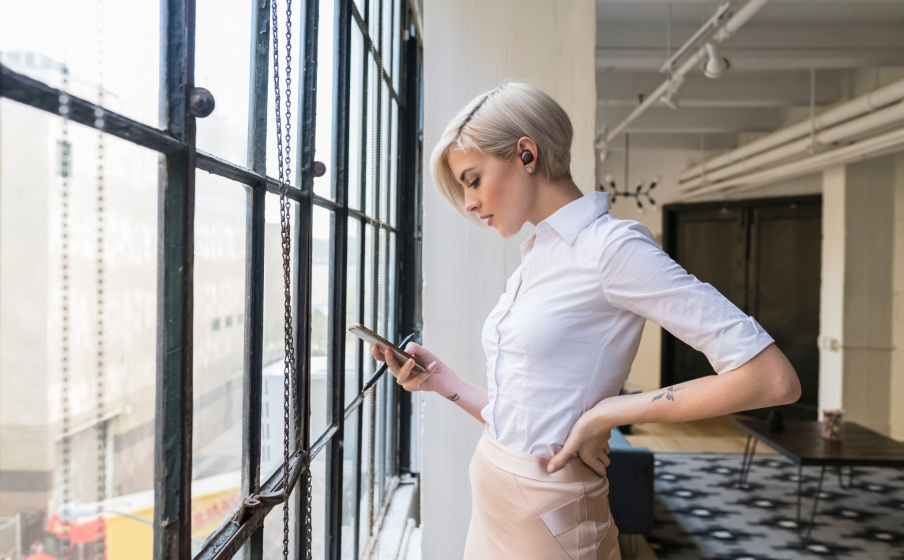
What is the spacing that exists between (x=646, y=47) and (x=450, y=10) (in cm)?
349

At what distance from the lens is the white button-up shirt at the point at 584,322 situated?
0.96 m

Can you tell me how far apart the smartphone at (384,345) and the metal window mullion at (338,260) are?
0.32 meters

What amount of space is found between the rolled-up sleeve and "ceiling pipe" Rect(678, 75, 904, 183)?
4546mm

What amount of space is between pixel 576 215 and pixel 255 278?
0.55 m

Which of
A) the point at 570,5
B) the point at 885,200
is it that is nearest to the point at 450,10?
the point at 570,5

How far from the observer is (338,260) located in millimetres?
1660

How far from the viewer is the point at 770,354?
0.95 metres

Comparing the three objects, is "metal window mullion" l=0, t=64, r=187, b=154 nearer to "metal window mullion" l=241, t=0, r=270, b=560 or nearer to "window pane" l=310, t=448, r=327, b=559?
"metal window mullion" l=241, t=0, r=270, b=560

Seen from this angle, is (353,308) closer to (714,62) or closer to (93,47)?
(93,47)

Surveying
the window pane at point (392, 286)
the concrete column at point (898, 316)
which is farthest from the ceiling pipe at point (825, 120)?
the window pane at point (392, 286)

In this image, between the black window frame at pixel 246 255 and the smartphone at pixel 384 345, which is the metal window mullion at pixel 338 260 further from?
the smartphone at pixel 384 345

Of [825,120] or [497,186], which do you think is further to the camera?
[825,120]

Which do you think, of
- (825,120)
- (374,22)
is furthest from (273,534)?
(825,120)

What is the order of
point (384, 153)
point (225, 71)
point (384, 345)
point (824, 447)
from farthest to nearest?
1. point (824, 447)
2. point (384, 153)
3. point (384, 345)
4. point (225, 71)
